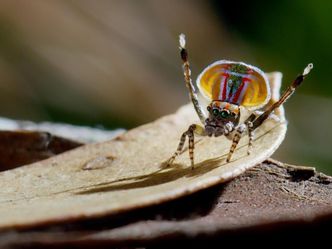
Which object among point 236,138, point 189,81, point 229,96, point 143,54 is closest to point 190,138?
point 236,138

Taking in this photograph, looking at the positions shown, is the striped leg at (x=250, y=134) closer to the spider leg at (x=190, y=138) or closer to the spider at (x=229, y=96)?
the spider at (x=229, y=96)

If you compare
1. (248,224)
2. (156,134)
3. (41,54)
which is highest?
(41,54)

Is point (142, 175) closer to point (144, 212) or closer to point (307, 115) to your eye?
point (144, 212)

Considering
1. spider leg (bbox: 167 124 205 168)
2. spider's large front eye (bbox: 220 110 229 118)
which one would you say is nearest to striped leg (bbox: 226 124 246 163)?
spider leg (bbox: 167 124 205 168)

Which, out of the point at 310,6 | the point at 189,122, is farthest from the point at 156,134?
the point at 310,6

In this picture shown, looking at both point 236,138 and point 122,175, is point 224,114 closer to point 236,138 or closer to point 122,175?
point 236,138

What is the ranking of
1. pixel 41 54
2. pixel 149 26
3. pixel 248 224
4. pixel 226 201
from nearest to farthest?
pixel 248 224 < pixel 226 201 < pixel 41 54 < pixel 149 26
